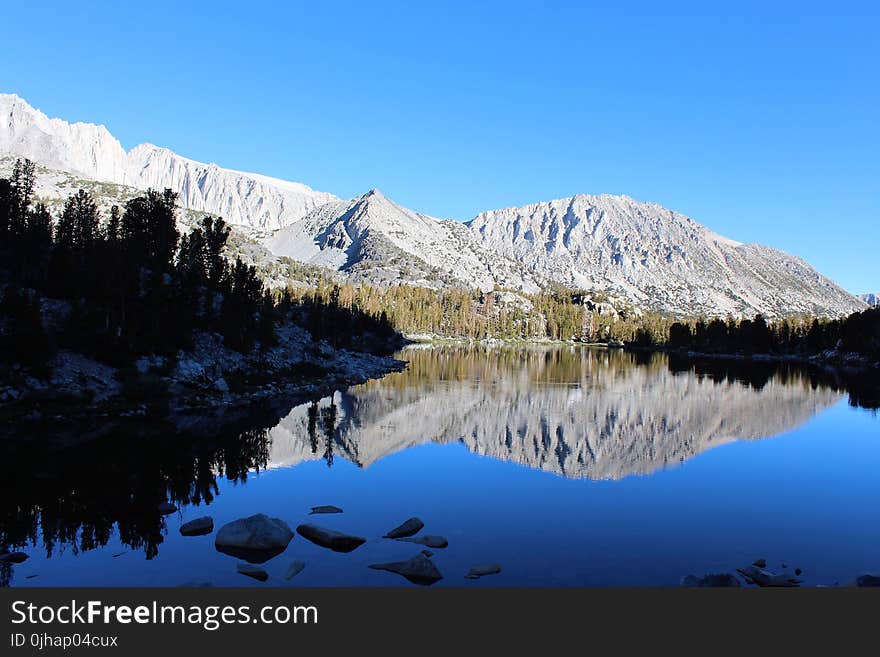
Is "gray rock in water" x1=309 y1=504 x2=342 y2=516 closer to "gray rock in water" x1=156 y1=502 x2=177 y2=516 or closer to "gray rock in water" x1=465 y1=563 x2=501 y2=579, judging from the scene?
"gray rock in water" x1=156 y1=502 x2=177 y2=516

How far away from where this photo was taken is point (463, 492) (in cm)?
2633

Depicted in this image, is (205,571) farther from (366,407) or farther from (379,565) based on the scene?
(366,407)

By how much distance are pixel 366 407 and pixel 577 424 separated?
747 inches

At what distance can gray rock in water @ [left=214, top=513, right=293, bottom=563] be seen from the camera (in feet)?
57.0

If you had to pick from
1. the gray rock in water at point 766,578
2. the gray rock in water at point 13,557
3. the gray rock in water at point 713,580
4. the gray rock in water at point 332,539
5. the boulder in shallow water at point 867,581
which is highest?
the boulder in shallow water at point 867,581

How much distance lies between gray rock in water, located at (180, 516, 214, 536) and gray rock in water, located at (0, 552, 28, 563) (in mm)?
4335

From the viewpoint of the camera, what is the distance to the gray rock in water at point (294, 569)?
15.7m

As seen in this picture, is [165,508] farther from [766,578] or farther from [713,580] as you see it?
[766,578]

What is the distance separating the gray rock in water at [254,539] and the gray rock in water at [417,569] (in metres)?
3.39

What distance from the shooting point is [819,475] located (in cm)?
3128

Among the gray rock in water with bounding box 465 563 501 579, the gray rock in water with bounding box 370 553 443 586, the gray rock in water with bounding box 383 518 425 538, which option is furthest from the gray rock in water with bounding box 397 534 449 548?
the gray rock in water with bounding box 465 563 501 579

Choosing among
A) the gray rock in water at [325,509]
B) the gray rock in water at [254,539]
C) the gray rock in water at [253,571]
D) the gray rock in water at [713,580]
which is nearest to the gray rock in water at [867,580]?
the gray rock in water at [713,580]

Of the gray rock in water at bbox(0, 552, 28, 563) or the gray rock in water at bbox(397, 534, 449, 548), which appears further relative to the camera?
the gray rock in water at bbox(397, 534, 449, 548)

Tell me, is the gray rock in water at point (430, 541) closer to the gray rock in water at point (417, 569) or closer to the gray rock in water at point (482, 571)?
the gray rock in water at point (417, 569)
